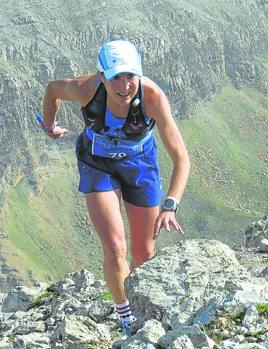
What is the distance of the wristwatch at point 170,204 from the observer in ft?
37.1

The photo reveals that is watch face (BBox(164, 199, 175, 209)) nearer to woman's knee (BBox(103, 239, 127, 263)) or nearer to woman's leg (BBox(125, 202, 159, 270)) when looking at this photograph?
woman's knee (BBox(103, 239, 127, 263))

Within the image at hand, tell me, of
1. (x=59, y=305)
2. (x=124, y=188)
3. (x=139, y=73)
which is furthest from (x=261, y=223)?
(x=139, y=73)

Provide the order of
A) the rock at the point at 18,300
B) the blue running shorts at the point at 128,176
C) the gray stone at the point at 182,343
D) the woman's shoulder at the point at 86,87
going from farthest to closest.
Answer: the rock at the point at 18,300
the blue running shorts at the point at 128,176
the woman's shoulder at the point at 86,87
the gray stone at the point at 182,343

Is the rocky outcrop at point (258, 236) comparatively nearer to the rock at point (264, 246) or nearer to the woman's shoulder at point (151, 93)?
the rock at point (264, 246)

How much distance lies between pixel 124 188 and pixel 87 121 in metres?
1.50

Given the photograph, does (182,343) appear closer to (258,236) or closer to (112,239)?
(112,239)

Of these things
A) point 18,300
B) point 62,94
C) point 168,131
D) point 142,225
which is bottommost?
point 18,300

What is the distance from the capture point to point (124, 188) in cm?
1345

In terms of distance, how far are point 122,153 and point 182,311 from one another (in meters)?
3.37

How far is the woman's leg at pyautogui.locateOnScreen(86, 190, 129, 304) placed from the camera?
12.3 meters

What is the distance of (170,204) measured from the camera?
37.3 feet

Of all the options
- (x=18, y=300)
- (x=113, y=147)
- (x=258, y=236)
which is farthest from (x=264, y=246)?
(x=113, y=147)

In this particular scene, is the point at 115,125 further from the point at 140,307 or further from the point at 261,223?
the point at 261,223

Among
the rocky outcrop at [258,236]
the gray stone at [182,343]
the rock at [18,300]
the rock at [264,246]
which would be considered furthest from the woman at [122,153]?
the rocky outcrop at [258,236]
